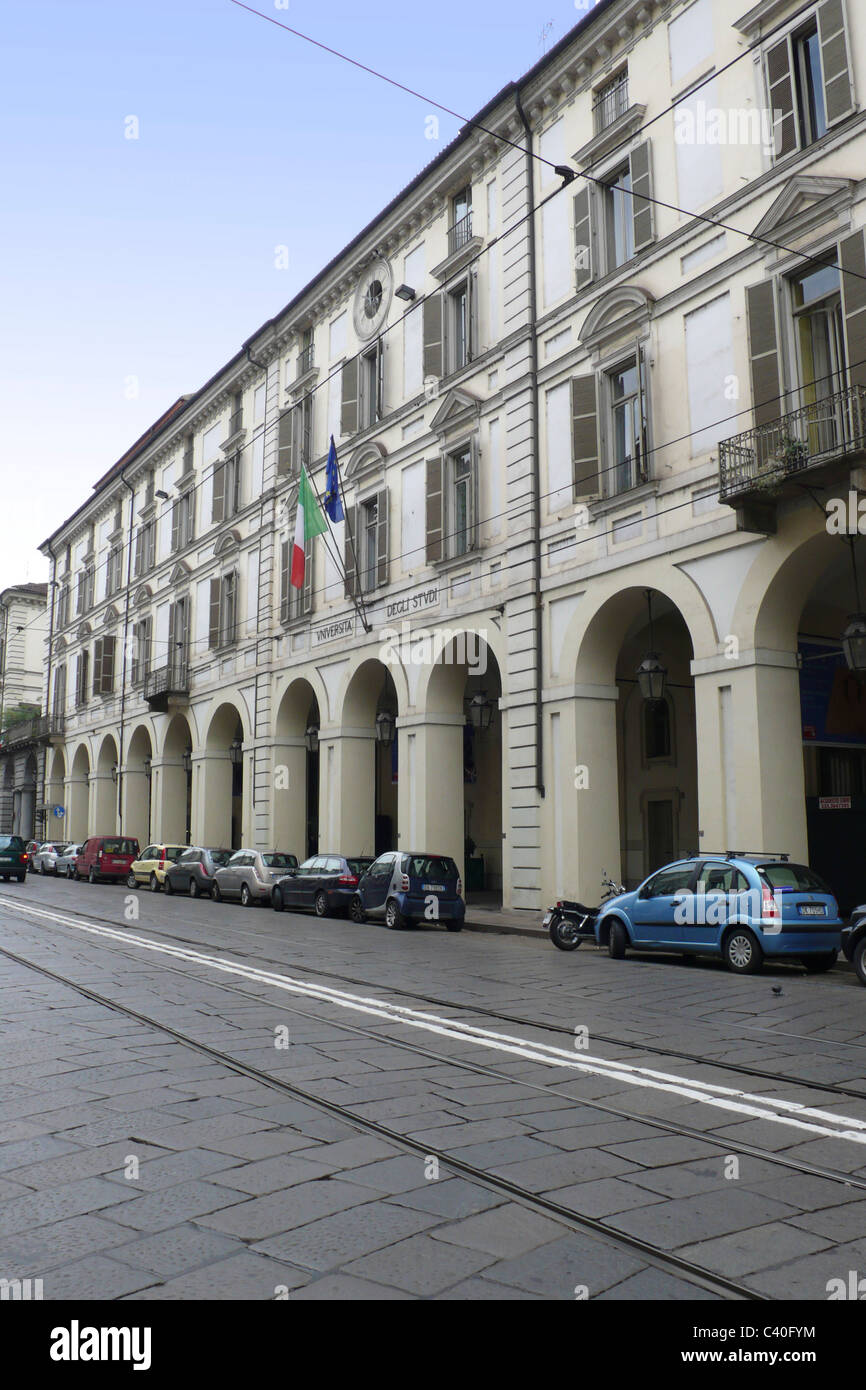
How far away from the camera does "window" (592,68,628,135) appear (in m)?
18.7

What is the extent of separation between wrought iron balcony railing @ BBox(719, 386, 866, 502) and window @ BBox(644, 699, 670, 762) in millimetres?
9334

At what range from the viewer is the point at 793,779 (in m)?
15.2

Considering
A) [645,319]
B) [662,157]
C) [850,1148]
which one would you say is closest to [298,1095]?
[850,1148]

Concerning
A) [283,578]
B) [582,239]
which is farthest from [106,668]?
[582,239]

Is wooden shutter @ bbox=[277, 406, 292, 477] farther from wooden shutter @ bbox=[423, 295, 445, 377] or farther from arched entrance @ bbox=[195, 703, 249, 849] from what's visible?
arched entrance @ bbox=[195, 703, 249, 849]

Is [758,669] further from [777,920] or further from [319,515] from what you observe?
[319,515]

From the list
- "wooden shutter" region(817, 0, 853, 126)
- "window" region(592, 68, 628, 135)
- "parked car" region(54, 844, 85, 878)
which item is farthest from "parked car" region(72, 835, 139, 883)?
"wooden shutter" region(817, 0, 853, 126)

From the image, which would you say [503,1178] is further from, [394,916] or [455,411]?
[455,411]

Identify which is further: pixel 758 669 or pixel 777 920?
pixel 758 669

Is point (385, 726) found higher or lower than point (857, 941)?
higher

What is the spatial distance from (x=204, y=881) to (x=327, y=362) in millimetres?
13423

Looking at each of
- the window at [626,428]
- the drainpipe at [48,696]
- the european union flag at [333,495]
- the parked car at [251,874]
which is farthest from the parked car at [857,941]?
the drainpipe at [48,696]

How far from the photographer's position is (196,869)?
28.4 metres

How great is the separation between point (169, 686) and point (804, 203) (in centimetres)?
2576
